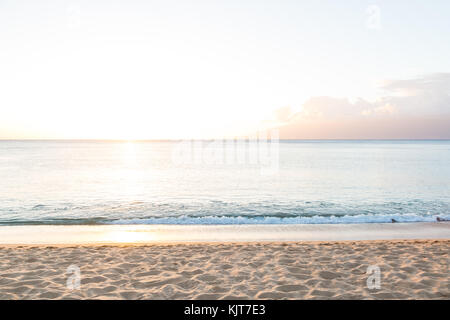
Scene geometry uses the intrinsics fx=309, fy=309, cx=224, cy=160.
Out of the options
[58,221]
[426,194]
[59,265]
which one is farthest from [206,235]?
[426,194]

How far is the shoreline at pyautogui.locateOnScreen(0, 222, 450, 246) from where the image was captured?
1084 cm

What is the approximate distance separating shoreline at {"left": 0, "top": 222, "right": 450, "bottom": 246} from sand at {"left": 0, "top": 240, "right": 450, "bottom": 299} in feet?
5.00

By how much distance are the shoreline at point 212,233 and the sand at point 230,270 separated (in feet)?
5.00

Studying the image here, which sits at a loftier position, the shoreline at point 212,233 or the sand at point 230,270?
the sand at point 230,270

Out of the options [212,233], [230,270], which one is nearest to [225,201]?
[212,233]

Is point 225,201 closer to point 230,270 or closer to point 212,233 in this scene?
point 212,233

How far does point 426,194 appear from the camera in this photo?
2261 centimetres

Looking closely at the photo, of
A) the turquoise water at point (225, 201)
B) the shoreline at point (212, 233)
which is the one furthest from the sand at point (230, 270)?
the turquoise water at point (225, 201)

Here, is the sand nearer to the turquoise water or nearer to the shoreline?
the shoreline

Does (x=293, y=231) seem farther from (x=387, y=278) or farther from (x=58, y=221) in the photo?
(x=58, y=221)

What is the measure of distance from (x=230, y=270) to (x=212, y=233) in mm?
5176

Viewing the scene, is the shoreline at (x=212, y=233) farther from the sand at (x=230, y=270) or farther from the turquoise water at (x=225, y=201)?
the sand at (x=230, y=270)

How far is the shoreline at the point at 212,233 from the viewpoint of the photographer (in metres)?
10.8

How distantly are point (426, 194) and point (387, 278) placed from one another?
1979 cm
